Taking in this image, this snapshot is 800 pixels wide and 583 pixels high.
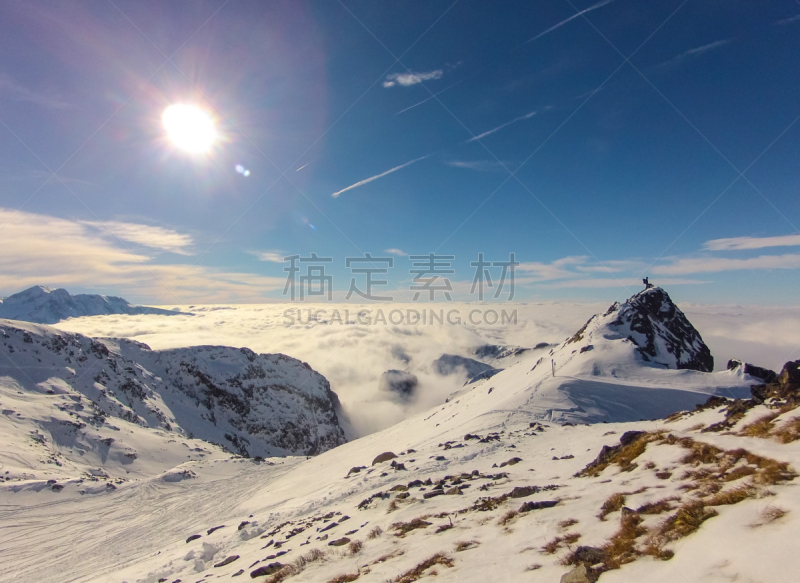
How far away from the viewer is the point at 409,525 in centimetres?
1021

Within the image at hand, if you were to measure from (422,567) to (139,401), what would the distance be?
125 metres

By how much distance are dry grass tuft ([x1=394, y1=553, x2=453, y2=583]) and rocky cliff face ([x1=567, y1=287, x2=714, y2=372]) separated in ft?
139

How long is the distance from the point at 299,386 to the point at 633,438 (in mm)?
177165

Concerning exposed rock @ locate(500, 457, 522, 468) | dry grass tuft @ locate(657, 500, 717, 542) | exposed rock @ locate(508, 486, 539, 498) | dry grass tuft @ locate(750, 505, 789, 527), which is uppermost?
dry grass tuft @ locate(750, 505, 789, 527)

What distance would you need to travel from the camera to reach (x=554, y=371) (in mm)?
39344

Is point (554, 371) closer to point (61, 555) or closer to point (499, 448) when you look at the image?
point (499, 448)

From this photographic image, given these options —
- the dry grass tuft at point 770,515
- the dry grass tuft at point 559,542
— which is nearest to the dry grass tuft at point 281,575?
the dry grass tuft at point 559,542

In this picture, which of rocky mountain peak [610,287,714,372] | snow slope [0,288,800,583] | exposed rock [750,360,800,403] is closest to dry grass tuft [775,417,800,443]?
snow slope [0,288,800,583]

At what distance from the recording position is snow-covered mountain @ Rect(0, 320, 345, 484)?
66.6 metres

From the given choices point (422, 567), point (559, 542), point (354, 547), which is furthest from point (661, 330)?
point (422, 567)

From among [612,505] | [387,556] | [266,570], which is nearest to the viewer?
[612,505]

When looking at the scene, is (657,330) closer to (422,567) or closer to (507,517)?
(507,517)

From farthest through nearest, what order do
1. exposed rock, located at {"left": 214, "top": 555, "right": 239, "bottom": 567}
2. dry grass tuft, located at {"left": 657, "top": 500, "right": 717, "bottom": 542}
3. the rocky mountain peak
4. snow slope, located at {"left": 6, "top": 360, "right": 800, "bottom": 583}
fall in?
the rocky mountain peak
exposed rock, located at {"left": 214, "top": 555, "right": 239, "bottom": 567}
dry grass tuft, located at {"left": 657, "top": 500, "right": 717, "bottom": 542}
snow slope, located at {"left": 6, "top": 360, "right": 800, "bottom": 583}

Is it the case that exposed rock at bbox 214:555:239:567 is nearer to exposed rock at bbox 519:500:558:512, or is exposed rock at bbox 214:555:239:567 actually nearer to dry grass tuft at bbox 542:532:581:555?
exposed rock at bbox 519:500:558:512
